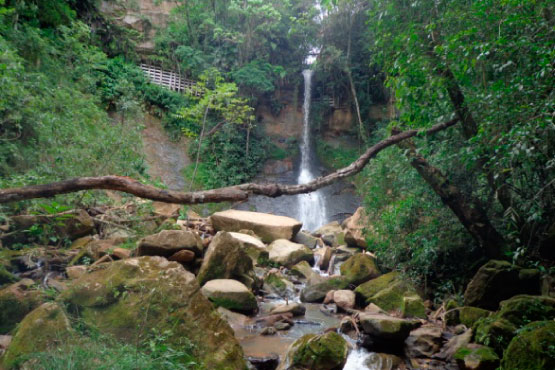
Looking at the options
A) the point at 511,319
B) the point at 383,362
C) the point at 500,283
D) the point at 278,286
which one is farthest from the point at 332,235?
the point at 511,319

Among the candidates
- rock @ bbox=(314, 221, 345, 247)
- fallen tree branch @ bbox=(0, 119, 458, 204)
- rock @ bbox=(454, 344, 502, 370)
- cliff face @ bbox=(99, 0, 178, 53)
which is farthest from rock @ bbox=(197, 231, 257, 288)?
cliff face @ bbox=(99, 0, 178, 53)

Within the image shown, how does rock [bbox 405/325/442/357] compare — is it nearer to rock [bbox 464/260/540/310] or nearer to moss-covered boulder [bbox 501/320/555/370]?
rock [bbox 464/260/540/310]

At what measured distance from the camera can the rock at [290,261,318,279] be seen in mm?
9789

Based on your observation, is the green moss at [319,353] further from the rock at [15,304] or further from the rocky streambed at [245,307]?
the rock at [15,304]

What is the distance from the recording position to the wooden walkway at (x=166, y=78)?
72.7ft

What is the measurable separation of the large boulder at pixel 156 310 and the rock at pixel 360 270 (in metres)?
4.90

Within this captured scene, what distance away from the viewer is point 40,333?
347 cm

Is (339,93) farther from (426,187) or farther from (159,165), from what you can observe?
(426,187)

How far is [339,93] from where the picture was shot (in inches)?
955

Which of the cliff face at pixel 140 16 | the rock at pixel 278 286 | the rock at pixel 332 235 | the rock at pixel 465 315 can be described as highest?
the cliff face at pixel 140 16

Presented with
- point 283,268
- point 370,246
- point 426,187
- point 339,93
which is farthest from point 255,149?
point 426,187

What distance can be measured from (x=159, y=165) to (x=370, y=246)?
523 inches

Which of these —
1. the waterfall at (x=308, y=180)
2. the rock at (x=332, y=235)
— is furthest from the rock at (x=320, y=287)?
the waterfall at (x=308, y=180)

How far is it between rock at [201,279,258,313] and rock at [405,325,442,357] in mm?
2863
